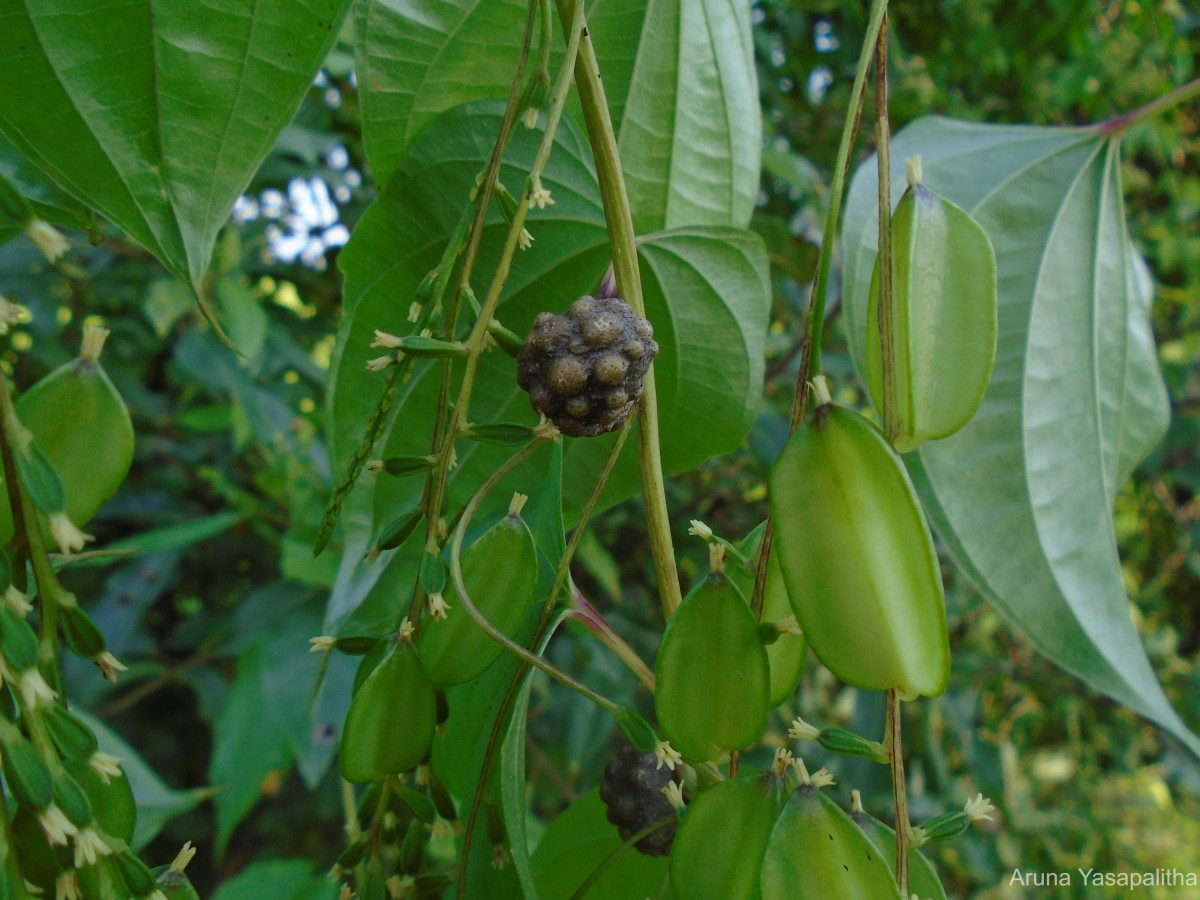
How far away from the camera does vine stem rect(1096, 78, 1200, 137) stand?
0.46 m

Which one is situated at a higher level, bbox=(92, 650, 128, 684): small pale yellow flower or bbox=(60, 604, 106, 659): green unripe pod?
bbox=(60, 604, 106, 659): green unripe pod

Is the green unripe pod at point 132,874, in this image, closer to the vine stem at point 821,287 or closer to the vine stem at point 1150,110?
the vine stem at point 821,287

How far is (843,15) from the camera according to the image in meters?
1.38

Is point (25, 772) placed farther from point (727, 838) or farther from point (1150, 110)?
point (1150, 110)

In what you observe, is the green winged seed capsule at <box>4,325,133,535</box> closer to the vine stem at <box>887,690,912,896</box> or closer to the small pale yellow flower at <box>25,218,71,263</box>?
the small pale yellow flower at <box>25,218,71,263</box>

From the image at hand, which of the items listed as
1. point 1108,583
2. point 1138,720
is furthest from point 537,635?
point 1138,720

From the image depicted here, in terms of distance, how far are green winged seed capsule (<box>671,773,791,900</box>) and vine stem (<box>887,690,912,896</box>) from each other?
0.03m

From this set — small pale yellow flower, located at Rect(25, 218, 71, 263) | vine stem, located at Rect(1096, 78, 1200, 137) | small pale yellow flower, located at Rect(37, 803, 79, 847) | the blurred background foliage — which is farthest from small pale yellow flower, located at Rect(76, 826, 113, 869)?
vine stem, located at Rect(1096, 78, 1200, 137)

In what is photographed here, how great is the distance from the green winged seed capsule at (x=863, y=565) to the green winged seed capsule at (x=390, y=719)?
0.11m

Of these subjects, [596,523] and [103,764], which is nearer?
[103,764]

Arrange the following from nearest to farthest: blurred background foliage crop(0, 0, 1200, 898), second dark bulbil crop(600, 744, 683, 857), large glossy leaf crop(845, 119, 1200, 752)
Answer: second dark bulbil crop(600, 744, 683, 857), large glossy leaf crop(845, 119, 1200, 752), blurred background foliage crop(0, 0, 1200, 898)

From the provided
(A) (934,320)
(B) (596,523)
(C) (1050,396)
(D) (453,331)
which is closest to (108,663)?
(D) (453,331)

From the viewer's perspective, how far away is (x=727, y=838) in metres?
0.24

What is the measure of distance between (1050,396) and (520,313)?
0.26 metres
